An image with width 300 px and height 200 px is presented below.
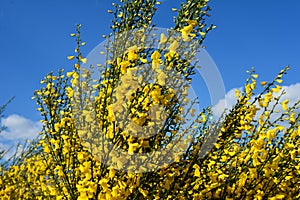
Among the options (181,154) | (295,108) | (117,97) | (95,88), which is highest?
(295,108)

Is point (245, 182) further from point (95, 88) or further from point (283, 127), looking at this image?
point (95, 88)

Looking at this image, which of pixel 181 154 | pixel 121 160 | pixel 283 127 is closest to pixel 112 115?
pixel 121 160

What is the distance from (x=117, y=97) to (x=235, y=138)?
1.53 meters

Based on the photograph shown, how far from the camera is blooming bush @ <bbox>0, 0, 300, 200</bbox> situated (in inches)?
109

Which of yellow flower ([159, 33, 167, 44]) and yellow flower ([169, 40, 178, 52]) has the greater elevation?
yellow flower ([159, 33, 167, 44])

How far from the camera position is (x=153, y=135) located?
288cm

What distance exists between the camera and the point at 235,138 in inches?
148

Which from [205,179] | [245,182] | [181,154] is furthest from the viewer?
[245,182]

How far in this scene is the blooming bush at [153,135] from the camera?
9.09 ft

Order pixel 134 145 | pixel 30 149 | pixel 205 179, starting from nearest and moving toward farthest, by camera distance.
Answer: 1. pixel 134 145
2. pixel 205 179
3. pixel 30 149

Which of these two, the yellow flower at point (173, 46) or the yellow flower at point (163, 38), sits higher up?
the yellow flower at point (163, 38)

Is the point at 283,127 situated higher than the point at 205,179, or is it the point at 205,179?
the point at 283,127

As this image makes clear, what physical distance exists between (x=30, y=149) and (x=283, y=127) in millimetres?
4339

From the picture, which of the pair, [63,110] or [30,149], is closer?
[63,110]
